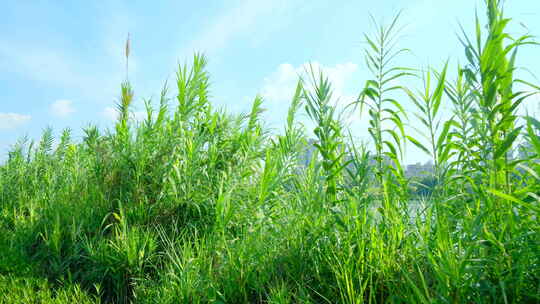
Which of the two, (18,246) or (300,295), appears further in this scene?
(18,246)

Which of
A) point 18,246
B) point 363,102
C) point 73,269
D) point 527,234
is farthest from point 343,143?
point 18,246

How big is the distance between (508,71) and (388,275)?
4.40 ft

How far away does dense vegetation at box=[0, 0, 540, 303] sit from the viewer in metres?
1.96

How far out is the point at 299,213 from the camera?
299 centimetres

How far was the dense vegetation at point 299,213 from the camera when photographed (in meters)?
1.96

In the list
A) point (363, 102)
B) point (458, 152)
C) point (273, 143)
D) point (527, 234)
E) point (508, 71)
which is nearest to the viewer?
point (527, 234)

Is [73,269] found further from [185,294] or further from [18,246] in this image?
[185,294]

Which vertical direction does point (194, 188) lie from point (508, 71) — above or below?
below

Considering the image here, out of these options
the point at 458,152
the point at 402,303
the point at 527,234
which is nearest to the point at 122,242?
the point at 402,303

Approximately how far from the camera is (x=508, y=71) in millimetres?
1984

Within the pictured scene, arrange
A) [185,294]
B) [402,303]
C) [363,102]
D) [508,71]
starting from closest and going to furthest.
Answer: [508,71], [402,303], [185,294], [363,102]

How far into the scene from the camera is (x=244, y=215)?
3.70 meters

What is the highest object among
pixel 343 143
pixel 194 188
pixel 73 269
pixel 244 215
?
pixel 343 143

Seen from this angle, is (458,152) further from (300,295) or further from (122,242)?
(122,242)
